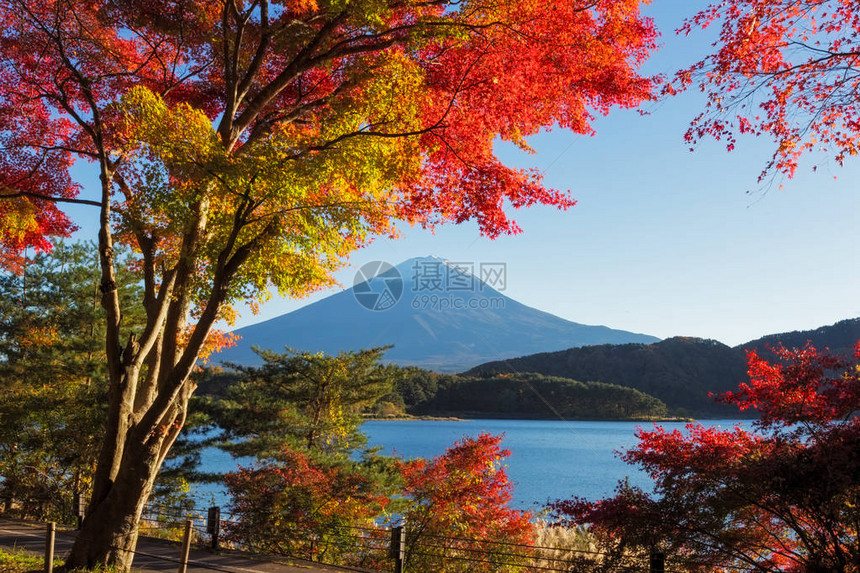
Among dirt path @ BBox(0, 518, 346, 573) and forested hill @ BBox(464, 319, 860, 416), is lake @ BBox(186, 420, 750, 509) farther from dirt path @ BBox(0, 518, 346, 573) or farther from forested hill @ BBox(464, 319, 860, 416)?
forested hill @ BBox(464, 319, 860, 416)

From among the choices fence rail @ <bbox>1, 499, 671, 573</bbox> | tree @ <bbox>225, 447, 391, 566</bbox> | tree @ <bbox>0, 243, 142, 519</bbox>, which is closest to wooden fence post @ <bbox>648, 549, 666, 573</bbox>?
fence rail @ <bbox>1, 499, 671, 573</bbox>

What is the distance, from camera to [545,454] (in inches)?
1558

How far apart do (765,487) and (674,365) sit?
62398 millimetres

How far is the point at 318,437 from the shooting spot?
1172cm

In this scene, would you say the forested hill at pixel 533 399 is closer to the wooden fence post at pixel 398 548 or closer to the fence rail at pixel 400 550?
the fence rail at pixel 400 550

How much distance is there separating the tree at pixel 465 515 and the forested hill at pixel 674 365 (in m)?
45.8

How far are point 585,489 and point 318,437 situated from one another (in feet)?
56.6

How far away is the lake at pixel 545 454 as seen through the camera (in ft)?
77.4

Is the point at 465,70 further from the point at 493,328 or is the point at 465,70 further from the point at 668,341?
the point at 493,328

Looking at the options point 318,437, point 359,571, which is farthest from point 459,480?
point 318,437

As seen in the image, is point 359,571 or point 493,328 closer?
point 359,571

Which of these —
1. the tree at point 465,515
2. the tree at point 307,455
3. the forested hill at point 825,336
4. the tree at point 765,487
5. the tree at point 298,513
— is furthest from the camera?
the forested hill at point 825,336

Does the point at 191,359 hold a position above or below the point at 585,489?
above

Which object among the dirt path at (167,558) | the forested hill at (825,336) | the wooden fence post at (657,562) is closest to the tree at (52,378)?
the dirt path at (167,558)
